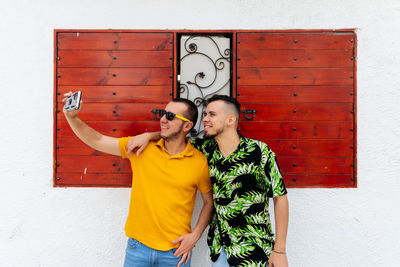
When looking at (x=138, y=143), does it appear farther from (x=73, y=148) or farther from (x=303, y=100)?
(x=303, y=100)

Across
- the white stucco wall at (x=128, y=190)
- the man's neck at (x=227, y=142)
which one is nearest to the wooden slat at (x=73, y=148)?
the white stucco wall at (x=128, y=190)

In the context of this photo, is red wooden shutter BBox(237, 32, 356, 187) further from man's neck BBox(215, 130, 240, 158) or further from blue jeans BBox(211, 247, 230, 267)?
blue jeans BBox(211, 247, 230, 267)

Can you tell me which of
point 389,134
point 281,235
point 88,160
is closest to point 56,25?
point 88,160

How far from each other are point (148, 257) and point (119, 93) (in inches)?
55.9

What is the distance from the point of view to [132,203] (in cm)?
176

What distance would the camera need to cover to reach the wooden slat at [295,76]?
7.27 feet

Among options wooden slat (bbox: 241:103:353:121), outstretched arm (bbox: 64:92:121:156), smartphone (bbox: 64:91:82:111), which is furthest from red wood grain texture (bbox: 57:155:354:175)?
smartphone (bbox: 64:91:82:111)

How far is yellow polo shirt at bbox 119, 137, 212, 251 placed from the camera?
65.6 inches

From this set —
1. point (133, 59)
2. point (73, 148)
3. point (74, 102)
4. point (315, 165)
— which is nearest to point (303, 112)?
point (315, 165)

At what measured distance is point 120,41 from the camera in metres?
2.23

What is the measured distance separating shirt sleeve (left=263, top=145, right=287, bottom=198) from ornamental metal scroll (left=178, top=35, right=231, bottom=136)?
3.02ft

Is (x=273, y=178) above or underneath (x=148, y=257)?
above

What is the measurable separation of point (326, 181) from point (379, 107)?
0.85 meters

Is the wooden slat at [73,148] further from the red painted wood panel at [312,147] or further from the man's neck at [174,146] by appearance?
the red painted wood panel at [312,147]
